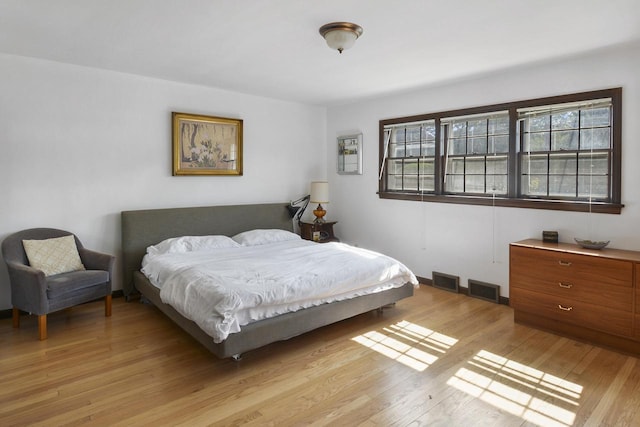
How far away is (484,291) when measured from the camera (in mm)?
4418

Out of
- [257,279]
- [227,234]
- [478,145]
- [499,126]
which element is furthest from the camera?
[227,234]

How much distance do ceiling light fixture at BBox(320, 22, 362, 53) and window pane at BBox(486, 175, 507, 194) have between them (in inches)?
93.5

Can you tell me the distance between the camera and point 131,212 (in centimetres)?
437

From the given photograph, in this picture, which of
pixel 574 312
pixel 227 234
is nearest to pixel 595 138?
pixel 574 312

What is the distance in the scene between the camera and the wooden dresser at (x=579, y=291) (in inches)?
120

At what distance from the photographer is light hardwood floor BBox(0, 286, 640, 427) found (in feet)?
7.46

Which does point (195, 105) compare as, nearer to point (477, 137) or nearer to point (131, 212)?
point (131, 212)

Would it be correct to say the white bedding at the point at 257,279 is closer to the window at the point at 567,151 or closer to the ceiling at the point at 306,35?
the window at the point at 567,151

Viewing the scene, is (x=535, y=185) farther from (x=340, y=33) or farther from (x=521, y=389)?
(x=340, y=33)

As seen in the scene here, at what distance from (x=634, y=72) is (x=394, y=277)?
107 inches

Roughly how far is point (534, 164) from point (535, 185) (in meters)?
0.22

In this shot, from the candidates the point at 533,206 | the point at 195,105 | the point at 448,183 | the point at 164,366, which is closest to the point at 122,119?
the point at 195,105

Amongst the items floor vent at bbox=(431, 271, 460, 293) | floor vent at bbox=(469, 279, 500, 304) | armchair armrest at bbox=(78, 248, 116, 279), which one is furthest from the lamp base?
armchair armrest at bbox=(78, 248, 116, 279)

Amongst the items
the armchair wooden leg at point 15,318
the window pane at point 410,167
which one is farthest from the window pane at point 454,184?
the armchair wooden leg at point 15,318
